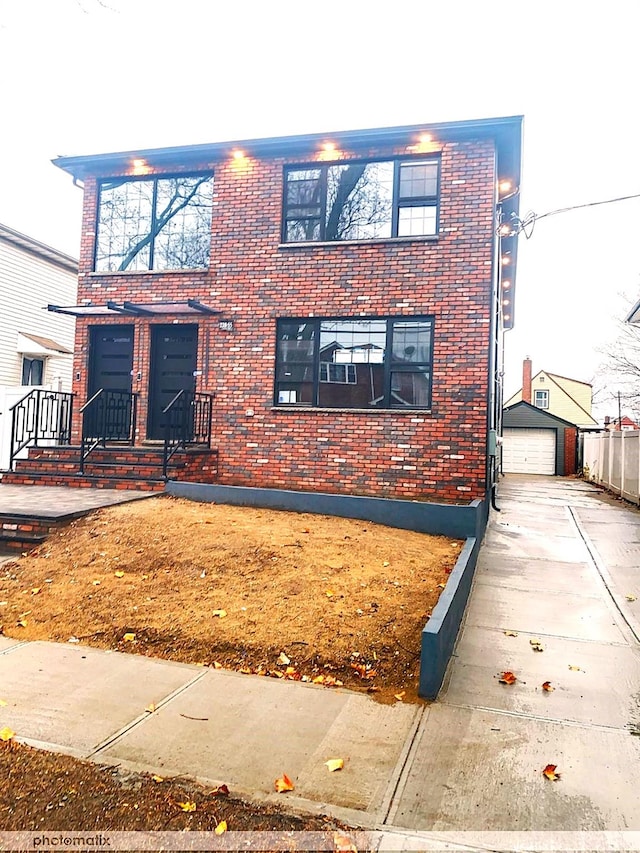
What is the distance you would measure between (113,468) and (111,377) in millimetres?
2647

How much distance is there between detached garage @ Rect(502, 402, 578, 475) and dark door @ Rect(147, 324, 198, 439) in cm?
2155

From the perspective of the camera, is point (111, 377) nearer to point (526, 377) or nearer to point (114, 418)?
point (114, 418)

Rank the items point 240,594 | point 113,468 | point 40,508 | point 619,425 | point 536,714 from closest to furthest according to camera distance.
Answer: point 536,714 → point 240,594 → point 40,508 → point 113,468 → point 619,425

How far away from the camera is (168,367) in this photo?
11.3 metres

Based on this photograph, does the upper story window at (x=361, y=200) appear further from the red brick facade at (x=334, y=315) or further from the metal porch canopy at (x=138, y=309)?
the metal porch canopy at (x=138, y=309)

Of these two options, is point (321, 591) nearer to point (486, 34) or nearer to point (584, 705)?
point (584, 705)

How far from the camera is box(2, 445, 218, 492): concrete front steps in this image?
30.7 feet

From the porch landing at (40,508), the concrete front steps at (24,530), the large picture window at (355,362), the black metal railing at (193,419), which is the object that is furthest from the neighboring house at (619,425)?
the concrete front steps at (24,530)

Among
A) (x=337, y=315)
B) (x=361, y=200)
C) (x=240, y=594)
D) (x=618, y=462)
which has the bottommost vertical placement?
(x=240, y=594)

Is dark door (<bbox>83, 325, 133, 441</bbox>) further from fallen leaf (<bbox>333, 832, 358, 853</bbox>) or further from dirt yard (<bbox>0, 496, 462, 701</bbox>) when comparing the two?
fallen leaf (<bbox>333, 832, 358, 853</bbox>)

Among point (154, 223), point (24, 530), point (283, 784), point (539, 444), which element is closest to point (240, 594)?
point (283, 784)

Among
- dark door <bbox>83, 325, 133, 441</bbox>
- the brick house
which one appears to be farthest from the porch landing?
the brick house

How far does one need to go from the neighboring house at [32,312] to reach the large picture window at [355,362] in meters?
10.9

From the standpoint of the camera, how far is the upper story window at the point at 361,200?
1014 centimetres
